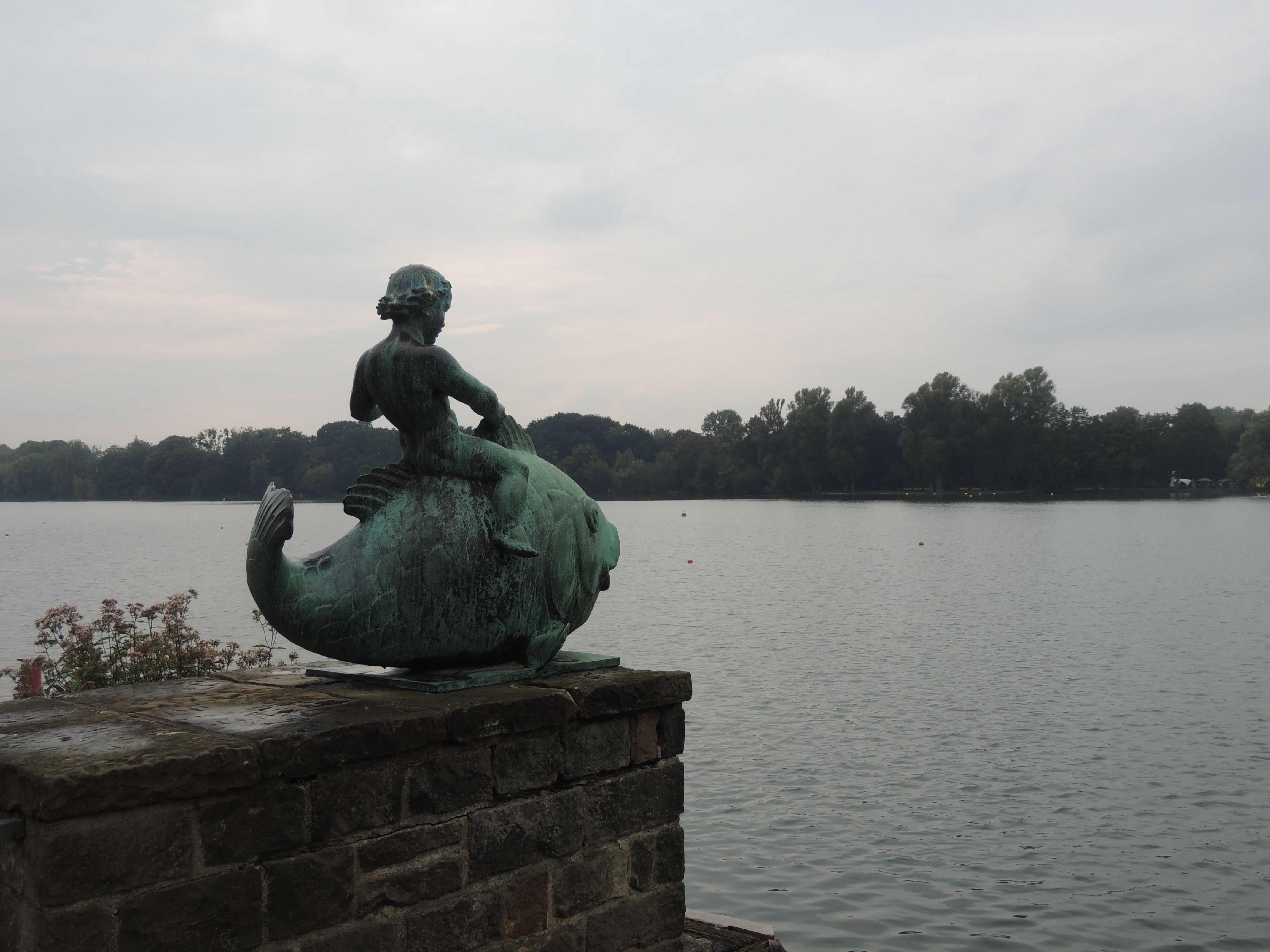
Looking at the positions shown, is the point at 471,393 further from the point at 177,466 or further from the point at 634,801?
the point at 177,466

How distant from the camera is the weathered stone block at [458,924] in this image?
11.4 ft

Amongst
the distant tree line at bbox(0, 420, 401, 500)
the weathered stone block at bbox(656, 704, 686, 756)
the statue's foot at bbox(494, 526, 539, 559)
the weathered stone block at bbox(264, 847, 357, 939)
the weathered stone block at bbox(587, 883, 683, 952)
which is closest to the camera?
the weathered stone block at bbox(264, 847, 357, 939)

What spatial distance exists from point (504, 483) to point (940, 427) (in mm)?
105615

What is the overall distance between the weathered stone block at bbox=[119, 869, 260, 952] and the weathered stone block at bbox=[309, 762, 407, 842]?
0.25 m

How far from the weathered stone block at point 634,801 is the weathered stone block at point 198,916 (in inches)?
51.8

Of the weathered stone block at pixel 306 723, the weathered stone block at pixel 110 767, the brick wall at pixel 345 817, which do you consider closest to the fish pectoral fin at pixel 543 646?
the brick wall at pixel 345 817

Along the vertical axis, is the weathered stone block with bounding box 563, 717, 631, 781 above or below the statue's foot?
below

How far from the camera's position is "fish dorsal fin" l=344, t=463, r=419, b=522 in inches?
165

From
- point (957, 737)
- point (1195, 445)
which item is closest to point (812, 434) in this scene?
point (1195, 445)

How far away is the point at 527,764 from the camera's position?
151 inches

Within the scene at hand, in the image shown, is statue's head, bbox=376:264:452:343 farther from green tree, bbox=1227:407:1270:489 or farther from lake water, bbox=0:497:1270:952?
green tree, bbox=1227:407:1270:489

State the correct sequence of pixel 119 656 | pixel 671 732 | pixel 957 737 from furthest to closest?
pixel 957 737
pixel 119 656
pixel 671 732

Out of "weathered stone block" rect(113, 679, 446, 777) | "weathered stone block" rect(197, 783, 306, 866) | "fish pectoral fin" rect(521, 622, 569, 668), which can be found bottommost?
"weathered stone block" rect(197, 783, 306, 866)

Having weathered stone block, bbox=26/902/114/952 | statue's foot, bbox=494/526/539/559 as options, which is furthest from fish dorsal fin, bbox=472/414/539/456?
weathered stone block, bbox=26/902/114/952
